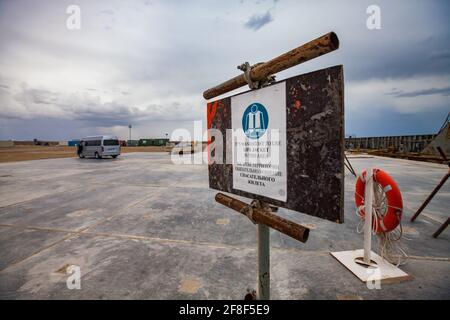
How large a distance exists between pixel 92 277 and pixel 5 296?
0.74 meters

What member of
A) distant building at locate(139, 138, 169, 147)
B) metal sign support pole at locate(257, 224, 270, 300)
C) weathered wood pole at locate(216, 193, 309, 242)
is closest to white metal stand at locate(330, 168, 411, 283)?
metal sign support pole at locate(257, 224, 270, 300)

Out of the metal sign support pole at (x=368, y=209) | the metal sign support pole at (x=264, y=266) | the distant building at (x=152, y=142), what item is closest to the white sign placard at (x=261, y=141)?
the metal sign support pole at (x=264, y=266)

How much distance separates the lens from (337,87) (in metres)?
0.87

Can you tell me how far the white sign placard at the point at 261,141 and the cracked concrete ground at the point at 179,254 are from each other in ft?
4.61

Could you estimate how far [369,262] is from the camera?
8.27ft

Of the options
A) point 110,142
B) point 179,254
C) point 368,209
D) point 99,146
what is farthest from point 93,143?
point 368,209

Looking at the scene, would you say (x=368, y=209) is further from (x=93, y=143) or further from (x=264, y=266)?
(x=93, y=143)

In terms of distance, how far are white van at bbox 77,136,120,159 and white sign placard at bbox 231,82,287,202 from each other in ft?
69.1

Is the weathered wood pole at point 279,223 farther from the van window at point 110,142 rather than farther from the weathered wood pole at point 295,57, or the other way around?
the van window at point 110,142

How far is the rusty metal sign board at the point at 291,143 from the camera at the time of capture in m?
0.92

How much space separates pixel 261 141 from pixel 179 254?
7.45 feet

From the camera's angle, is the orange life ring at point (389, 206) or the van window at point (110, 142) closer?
the orange life ring at point (389, 206)

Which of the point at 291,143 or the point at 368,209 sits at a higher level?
the point at 291,143
